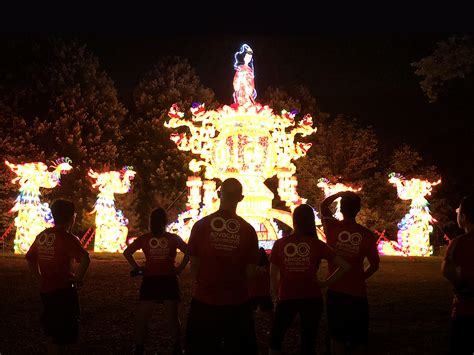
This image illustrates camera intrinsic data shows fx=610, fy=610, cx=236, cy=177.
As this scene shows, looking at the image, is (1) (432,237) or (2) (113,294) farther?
(1) (432,237)

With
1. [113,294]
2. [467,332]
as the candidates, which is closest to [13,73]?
[113,294]

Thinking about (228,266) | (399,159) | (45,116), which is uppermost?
(45,116)

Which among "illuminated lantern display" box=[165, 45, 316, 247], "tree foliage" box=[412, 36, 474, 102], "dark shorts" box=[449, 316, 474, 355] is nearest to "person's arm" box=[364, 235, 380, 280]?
"dark shorts" box=[449, 316, 474, 355]

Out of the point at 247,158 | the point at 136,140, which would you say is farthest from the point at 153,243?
the point at 136,140

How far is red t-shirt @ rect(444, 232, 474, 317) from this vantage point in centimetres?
476

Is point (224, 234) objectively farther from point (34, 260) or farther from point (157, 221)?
point (34, 260)

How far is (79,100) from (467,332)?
1276 inches

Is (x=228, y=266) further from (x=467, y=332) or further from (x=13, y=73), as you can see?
(x=13, y=73)

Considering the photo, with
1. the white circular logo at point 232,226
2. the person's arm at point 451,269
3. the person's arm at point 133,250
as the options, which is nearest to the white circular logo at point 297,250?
the white circular logo at point 232,226

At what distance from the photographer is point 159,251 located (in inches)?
269

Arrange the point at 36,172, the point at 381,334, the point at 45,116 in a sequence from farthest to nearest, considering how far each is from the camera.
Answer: the point at 45,116, the point at 36,172, the point at 381,334

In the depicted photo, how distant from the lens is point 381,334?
307 inches

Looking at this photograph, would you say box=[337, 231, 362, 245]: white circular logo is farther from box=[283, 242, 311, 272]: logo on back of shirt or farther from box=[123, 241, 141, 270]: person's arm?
box=[123, 241, 141, 270]: person's arm

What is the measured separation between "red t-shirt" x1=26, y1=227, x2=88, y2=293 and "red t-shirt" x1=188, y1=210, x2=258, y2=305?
1.54 m
